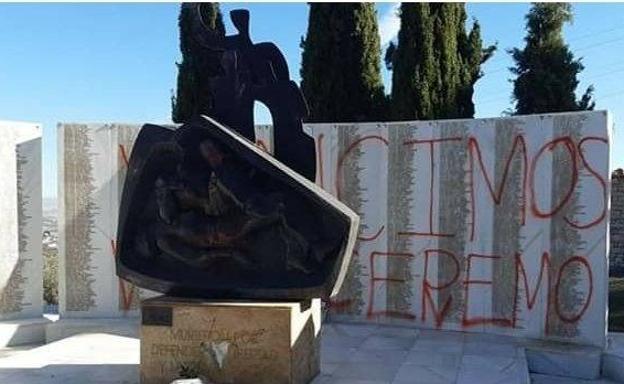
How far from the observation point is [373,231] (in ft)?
22.8

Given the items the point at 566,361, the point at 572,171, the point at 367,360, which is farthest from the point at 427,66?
the point at 367,360

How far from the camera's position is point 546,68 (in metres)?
14.7

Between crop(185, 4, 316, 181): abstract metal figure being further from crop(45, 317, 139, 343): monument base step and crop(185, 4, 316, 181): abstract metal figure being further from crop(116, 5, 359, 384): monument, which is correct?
crop(45, 317, 139, 343): monument base step

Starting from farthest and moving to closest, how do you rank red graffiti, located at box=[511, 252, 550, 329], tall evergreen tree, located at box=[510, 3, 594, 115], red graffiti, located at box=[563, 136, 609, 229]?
tall evergreen tree, located at box=[510, 3, 594, 115] → red graffiti, located at box=[511, 252, 550, 329] → red graffiti, located at box=[563, 136, 609, 229]

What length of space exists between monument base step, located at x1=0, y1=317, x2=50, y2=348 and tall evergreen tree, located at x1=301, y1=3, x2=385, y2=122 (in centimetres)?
574

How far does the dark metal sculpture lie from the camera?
4426 millimetres

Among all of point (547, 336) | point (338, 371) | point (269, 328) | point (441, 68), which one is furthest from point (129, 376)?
point (441, 68)

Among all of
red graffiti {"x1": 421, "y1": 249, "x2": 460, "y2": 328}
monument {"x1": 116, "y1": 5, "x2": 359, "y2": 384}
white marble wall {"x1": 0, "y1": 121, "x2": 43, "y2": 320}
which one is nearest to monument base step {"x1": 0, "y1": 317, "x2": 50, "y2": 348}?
white marble wall {"x1": 0, "y1": 121, "x2": 43, "y2": 320}

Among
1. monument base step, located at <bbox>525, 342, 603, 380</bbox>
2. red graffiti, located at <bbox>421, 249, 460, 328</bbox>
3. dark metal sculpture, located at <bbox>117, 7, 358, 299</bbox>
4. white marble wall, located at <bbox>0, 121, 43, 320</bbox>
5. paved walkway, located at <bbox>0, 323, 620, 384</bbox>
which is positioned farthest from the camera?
white marble wall, located at <bbox>0, 121, 43, 320</bbox>

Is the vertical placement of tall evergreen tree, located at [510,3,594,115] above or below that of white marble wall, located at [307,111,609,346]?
above

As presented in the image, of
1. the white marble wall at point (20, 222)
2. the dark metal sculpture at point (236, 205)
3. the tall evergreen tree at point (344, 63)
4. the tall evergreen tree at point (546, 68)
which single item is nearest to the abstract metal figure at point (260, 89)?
the dark metal sculpture at point (236, 205)

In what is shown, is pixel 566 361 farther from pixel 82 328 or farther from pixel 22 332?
pixel 22 332

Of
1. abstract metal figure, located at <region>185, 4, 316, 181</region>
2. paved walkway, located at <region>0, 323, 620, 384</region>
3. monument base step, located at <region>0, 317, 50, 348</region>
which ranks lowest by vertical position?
monument base step, located at <region>0, 317, 50, 348</region>

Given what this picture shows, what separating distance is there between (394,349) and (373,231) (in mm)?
1544
